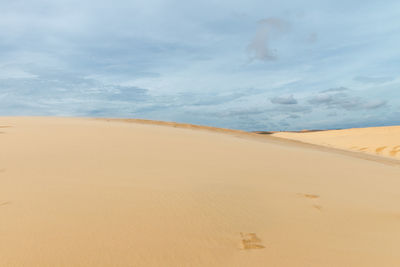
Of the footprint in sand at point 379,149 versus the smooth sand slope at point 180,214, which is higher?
the smooth sand slope at point 180,214

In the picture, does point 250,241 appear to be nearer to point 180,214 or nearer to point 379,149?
point 180,214

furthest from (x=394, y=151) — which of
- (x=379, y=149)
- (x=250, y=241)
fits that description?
(x=250, y=241)

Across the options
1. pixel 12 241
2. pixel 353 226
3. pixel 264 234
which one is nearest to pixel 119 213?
pixel 12 241

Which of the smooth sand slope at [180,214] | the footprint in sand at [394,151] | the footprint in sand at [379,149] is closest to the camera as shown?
the smooth sand slope at [180,214]

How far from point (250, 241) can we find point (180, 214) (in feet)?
1.78

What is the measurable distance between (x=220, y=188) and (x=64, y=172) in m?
1.58

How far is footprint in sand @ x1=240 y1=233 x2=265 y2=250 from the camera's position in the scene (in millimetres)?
1688

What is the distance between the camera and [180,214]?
2.04 m

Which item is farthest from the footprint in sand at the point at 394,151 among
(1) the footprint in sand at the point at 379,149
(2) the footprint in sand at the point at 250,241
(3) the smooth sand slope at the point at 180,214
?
(2) the footprint in sand at the point at 250,241

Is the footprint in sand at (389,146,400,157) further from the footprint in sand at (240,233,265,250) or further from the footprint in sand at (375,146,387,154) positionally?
the footprint in sand at (240,233,265,250)

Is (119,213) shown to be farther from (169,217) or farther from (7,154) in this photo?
(7,154)

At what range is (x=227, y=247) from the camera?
1.65 meters

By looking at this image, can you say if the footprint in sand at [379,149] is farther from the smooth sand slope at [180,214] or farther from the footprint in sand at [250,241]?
the footprint in sand at [250,241]

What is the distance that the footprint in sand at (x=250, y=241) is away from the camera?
5.54ft
